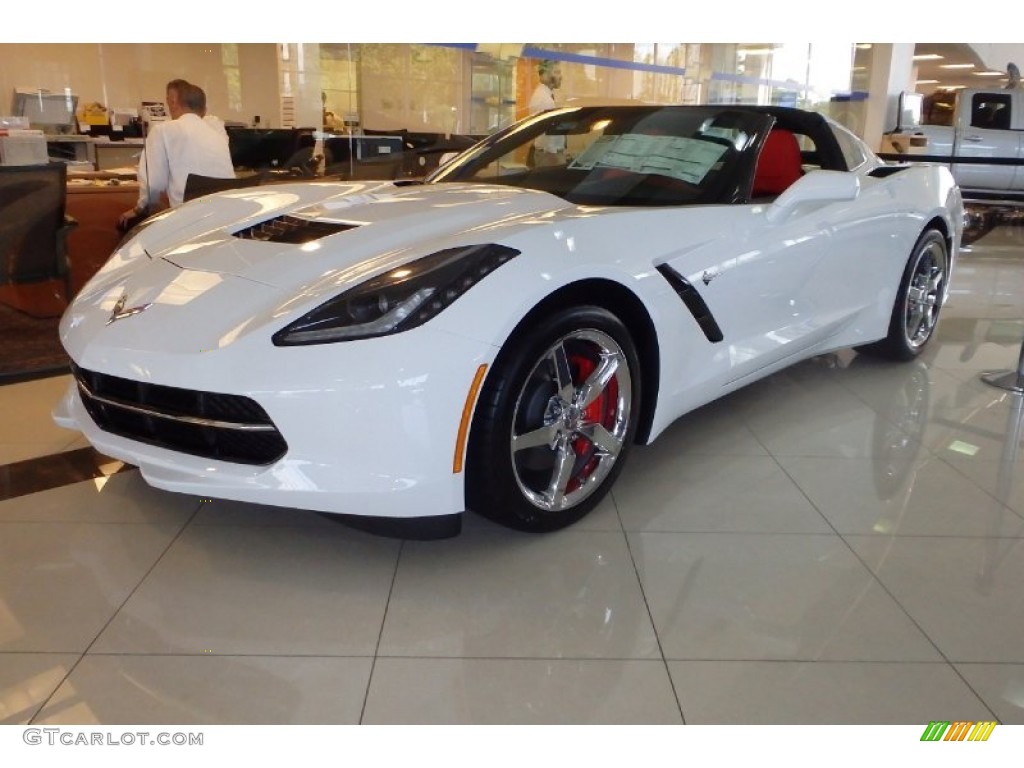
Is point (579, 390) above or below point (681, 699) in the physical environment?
above

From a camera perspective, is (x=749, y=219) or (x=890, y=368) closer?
(x=749, y=219)

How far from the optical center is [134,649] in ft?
5.76

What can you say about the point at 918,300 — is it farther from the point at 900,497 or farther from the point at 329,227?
the point at 329,227

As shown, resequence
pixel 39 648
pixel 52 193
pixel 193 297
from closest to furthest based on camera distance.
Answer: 1. pixel 39 648
2. pixel 193 297
3. pixel 52 193

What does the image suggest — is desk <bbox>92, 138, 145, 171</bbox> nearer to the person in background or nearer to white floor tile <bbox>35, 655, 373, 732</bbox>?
white floor tile <bbox>35, 655, 373, 732</bbox>

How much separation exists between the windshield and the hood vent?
771 millimetres

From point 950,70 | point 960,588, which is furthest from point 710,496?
point 950,70

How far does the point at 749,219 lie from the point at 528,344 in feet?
3.38

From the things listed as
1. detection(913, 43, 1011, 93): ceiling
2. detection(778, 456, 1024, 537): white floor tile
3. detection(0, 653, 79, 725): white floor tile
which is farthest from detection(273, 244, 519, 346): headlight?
detection(913, 43, 1011, 93): ceiling

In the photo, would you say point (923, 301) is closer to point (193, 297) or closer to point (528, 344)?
point (528, 344)

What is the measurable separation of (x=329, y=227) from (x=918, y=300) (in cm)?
282

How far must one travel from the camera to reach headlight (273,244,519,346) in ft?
5.98

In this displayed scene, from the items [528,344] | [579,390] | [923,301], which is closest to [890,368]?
[923,301]

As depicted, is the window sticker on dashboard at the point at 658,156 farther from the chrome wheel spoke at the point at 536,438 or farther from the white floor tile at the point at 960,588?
the white floor tile at the point at 960,588
